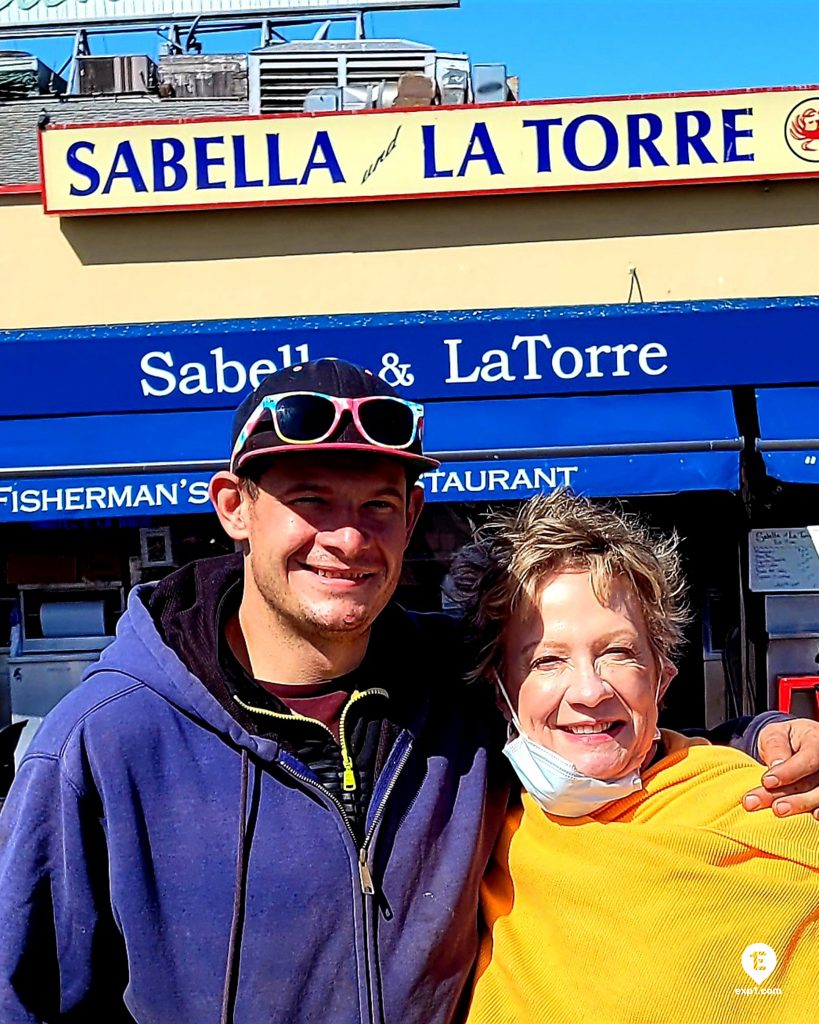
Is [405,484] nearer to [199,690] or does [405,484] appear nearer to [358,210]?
[199,690]

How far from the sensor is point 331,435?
172cm

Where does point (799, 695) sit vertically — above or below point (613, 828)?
below

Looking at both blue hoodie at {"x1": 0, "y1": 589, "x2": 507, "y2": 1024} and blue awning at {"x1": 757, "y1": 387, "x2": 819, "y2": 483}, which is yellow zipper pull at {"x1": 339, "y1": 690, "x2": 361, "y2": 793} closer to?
blue hoodie at {"x1": 0, "y1": 589, "x2": 507, "y2": 1024}

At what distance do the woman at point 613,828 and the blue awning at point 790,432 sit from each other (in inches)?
114

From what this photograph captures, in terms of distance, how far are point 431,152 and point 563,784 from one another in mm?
5404

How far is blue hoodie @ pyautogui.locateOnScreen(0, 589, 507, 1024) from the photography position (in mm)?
1655

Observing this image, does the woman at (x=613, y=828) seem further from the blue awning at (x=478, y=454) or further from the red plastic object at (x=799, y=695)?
the red plastic object at (x=799, y=695)

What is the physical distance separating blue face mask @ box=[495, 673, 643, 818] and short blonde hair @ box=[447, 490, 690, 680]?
0.63 feet

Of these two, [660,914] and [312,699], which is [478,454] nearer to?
[312,699]

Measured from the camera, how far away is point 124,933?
65.2 inches

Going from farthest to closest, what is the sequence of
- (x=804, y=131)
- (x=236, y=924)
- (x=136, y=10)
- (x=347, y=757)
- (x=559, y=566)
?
(x=136, y=10), (x=804, y=131), (x=559, y=566), (x=347, y=757), (x=236, y=924)

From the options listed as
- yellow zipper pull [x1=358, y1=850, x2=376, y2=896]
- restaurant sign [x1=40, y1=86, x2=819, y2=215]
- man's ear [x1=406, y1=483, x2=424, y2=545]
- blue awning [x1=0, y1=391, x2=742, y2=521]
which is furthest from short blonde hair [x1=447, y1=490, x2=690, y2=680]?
restaurant sign [x1=40, y1=86, x2=819, y2=215]

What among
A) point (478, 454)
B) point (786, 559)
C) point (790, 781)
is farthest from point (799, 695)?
point (790, 781)

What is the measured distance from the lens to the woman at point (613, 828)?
167cm
